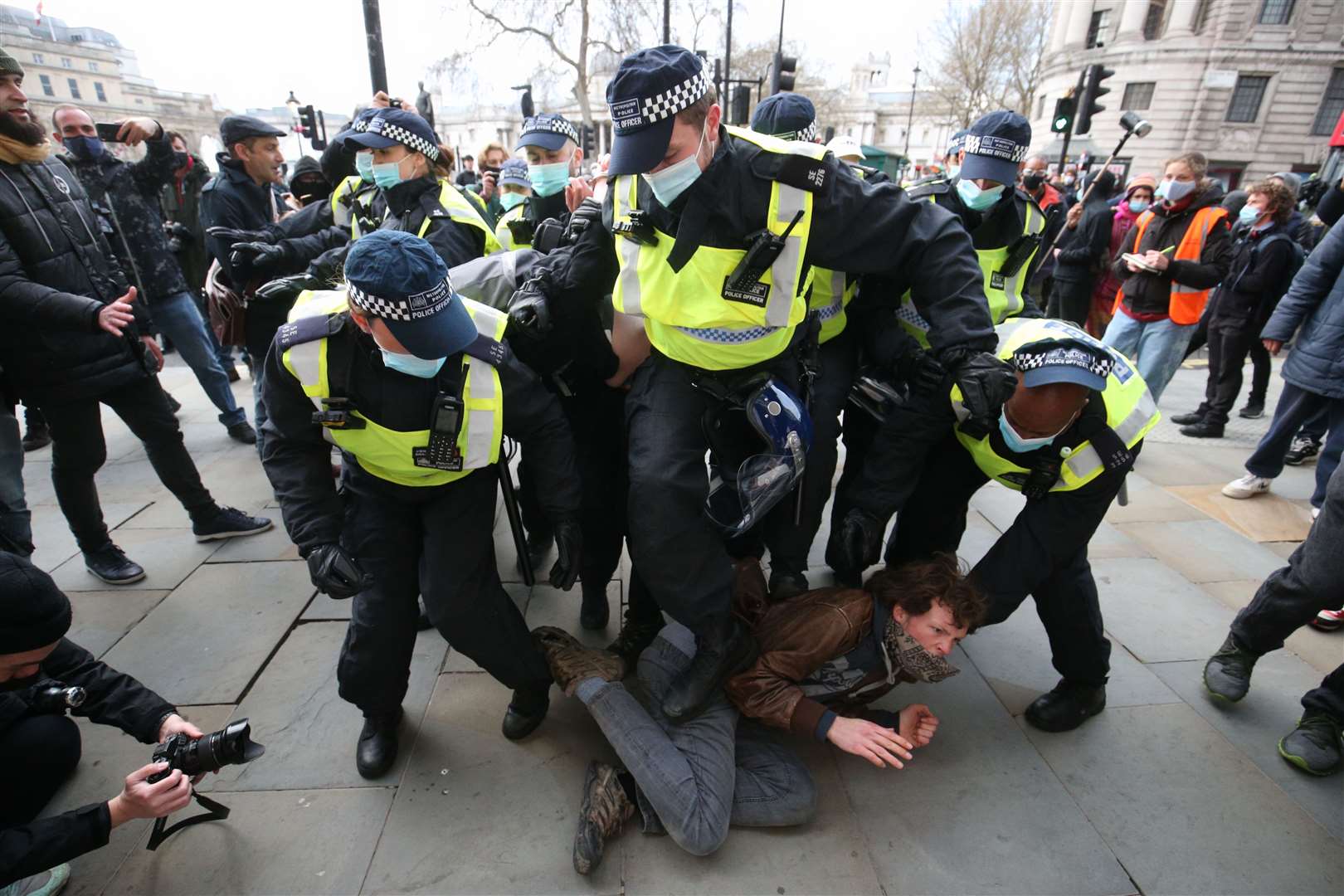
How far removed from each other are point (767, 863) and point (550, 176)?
3350 millimetres

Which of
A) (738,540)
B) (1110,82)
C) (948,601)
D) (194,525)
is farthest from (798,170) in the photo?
(1110,82)

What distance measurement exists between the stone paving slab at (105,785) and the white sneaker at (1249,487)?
563 centimetres

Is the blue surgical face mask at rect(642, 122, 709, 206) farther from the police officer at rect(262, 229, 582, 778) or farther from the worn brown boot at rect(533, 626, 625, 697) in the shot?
the worn brown boot at rect(533, 626, 625, 697)

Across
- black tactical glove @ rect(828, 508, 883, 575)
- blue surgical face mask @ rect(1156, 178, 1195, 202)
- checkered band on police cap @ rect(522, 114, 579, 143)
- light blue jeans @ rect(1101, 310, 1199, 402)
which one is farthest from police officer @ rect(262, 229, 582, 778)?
blue surgical face mask @ rect(1156, 178, 1195, 202)

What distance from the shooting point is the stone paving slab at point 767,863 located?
1.81 m

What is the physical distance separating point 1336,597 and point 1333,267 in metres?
2.43

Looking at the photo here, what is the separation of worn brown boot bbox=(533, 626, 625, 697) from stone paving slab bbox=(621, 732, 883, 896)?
1.56 ft

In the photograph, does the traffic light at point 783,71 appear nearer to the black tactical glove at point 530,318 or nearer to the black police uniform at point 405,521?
the black tactical glove at point 530,318

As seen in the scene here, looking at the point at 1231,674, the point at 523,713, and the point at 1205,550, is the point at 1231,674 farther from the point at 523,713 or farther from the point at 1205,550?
the point at 523,713

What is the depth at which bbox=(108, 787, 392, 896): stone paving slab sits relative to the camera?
180 cm

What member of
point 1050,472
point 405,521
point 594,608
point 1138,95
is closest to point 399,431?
point 405,521

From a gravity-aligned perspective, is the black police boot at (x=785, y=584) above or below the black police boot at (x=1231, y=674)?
above

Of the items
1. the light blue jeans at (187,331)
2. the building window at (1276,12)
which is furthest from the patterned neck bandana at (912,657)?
the building window at (1276,12)

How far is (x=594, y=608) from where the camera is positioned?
2883mm
